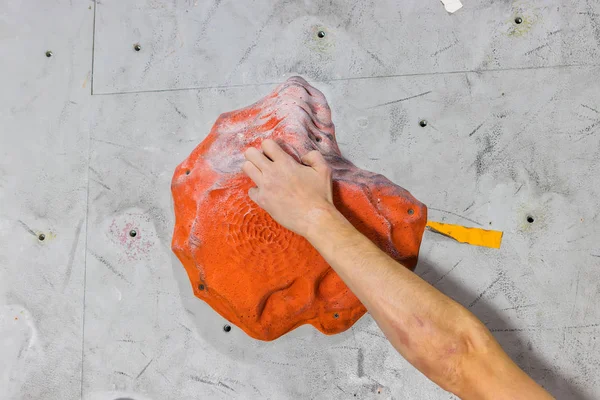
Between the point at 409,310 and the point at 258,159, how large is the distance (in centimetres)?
63

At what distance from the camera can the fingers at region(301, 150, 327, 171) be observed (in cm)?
152

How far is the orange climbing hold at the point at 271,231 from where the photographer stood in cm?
167

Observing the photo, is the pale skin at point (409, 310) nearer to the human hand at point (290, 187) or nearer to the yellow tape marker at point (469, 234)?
the human hand at point (290, 187)

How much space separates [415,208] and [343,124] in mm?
588

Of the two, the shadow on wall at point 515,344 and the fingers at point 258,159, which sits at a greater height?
the fingers at point 258,159

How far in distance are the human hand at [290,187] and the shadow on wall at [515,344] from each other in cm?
87

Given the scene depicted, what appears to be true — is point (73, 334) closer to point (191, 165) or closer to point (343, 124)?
point (191, 165)

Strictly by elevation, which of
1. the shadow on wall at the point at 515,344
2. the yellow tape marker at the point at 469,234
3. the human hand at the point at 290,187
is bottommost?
the shadow on wall at the point at 515,344

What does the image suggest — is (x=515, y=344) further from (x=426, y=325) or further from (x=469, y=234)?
(x=426, y=325)

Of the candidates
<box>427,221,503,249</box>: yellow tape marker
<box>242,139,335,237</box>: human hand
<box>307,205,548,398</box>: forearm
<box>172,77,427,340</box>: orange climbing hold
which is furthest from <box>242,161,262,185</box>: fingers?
<box>427,221,503,249</box>: yellow tape marker

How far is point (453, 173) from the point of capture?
218 cm

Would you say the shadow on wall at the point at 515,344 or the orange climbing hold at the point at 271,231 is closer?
the orange climbing hold at the point at 271,231

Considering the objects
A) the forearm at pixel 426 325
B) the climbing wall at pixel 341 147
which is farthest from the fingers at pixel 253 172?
the climbing wall at pixel 341 147

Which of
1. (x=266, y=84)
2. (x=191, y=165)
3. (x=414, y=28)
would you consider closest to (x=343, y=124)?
(x=266, y=84)
